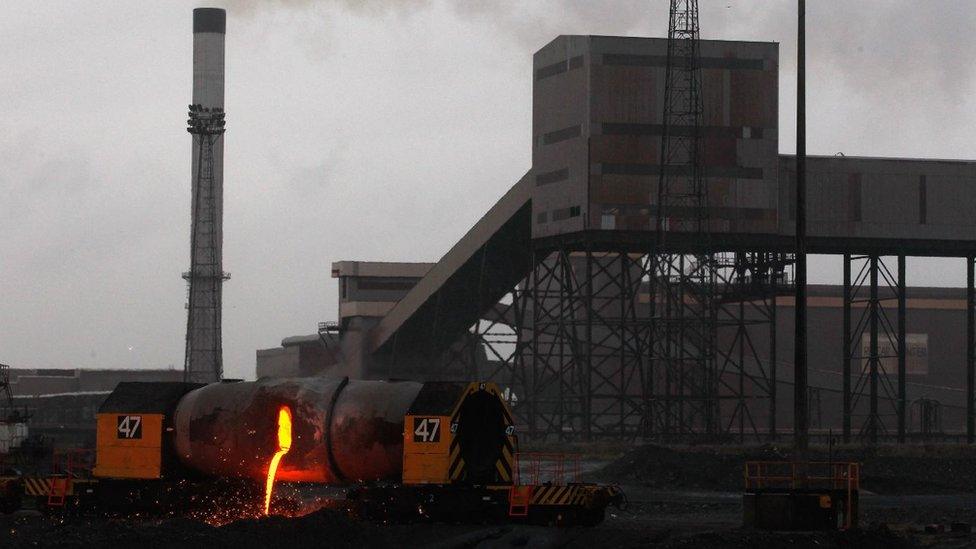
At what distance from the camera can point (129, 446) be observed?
99.8 feet

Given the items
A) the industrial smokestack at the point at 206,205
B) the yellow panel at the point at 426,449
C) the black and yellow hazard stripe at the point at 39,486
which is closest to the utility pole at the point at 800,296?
the yellow panel at the point at 426,449

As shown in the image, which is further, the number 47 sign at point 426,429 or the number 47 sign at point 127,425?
the number 47 sign at point 127,425

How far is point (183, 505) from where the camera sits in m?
30.2

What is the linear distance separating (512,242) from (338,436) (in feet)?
166

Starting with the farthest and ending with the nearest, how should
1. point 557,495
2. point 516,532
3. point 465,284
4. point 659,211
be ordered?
point 465,284
point 659,211
point 557,495
point 516,532

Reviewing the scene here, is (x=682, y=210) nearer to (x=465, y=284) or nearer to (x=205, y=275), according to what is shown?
(x=465, y=284)

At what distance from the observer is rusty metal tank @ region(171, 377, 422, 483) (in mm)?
28125

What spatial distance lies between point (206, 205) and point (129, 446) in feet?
294

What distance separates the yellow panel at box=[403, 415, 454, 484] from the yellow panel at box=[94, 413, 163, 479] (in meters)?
5.74

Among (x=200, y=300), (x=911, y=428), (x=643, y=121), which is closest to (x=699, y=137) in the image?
(x=643, y=121)

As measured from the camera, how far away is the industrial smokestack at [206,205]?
345ft

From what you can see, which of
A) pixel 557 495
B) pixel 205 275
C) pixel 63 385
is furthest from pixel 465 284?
pixel 63 385

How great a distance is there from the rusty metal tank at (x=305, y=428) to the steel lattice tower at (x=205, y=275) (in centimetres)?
7395

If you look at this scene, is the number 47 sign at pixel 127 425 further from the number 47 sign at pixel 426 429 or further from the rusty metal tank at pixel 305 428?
the number 47 sign at pixel 426 429
